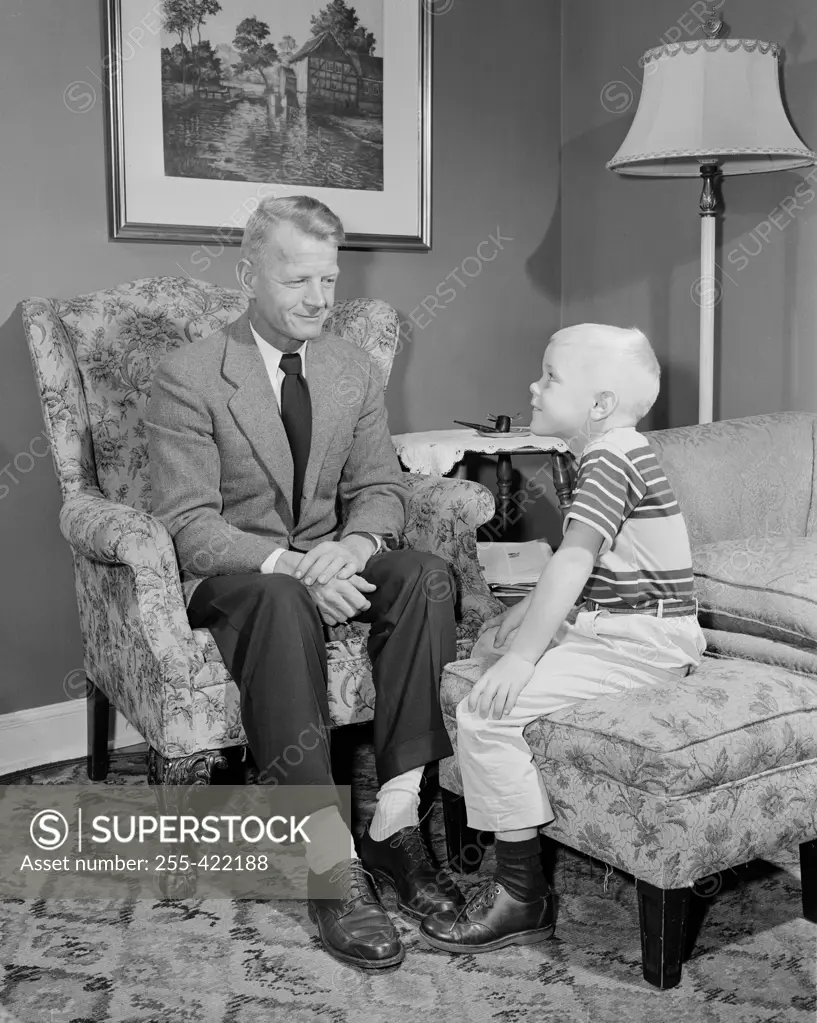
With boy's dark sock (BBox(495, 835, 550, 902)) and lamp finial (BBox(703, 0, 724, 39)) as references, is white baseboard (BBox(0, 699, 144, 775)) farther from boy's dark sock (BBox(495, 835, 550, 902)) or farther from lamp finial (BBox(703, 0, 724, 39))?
lamp finial (BBox(703, 0, 724, 39))

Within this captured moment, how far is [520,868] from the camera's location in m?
1.80

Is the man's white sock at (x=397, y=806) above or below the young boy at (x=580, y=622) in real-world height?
below

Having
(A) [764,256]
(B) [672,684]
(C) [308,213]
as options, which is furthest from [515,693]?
(A) [764,256]

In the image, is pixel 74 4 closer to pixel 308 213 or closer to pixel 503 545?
pixel 308 213

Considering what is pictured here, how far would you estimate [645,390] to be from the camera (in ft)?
6.06

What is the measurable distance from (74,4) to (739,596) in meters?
2.01

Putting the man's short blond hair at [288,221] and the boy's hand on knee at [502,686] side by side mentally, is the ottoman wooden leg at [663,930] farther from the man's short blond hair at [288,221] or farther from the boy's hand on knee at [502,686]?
the man's short blond hair at [288,221]

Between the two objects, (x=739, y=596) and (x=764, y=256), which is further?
(x=764, y=256)

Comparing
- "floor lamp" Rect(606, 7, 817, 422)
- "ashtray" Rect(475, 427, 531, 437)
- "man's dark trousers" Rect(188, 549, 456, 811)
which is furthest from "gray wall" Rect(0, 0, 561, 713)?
"man's dark trousers" Rect(188, 549, 456, 811)

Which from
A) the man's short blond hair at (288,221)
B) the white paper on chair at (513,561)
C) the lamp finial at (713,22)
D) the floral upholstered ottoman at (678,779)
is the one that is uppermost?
the lamp finial at (713,22)

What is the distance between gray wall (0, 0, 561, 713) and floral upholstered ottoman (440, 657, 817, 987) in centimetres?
151

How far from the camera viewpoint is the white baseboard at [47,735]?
275 centimetres

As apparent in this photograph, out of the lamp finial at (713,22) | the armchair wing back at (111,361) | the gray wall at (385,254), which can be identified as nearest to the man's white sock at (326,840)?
the armchair wing back at (111,361)

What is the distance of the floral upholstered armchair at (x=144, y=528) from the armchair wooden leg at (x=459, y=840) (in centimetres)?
25
